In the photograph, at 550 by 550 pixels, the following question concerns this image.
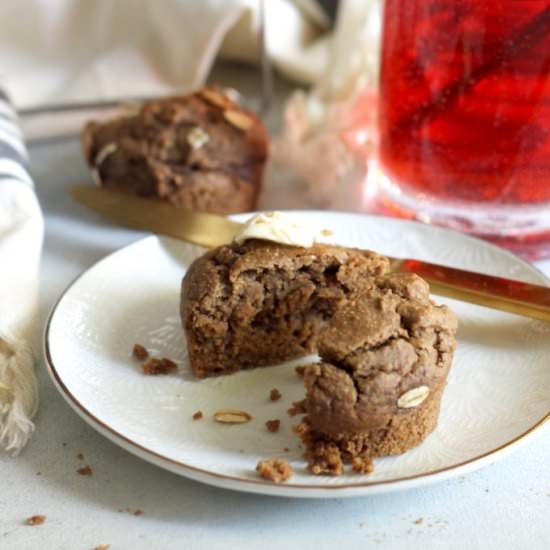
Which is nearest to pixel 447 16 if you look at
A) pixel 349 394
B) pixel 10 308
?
pixel 349 394

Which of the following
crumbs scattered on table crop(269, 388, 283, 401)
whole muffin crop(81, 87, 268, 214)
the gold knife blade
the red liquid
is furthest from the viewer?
whole muffin crop(81, 87, 268, 214)

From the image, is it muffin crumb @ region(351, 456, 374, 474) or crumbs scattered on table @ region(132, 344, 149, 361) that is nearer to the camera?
muffin crumb @ region(351, 456, 374, 474)

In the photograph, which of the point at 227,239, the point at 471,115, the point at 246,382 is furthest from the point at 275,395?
the point at 471,115

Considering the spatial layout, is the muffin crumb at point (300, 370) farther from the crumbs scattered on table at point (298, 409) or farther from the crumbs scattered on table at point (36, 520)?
the crumbs scattered on table at point (36, 520)

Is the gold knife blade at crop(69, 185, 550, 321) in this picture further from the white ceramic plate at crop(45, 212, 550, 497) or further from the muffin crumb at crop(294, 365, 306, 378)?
the muffin crumb at crop(294, 365, 306, 378)

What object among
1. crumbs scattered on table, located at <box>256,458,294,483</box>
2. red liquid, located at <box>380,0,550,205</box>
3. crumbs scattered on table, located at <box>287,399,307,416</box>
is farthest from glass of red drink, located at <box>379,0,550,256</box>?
crumbs scattered on table, located at <box>256,458,294,483</box>

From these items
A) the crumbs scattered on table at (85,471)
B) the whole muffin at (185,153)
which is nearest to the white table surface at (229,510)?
the crumbs scattered on table at (85,471)
